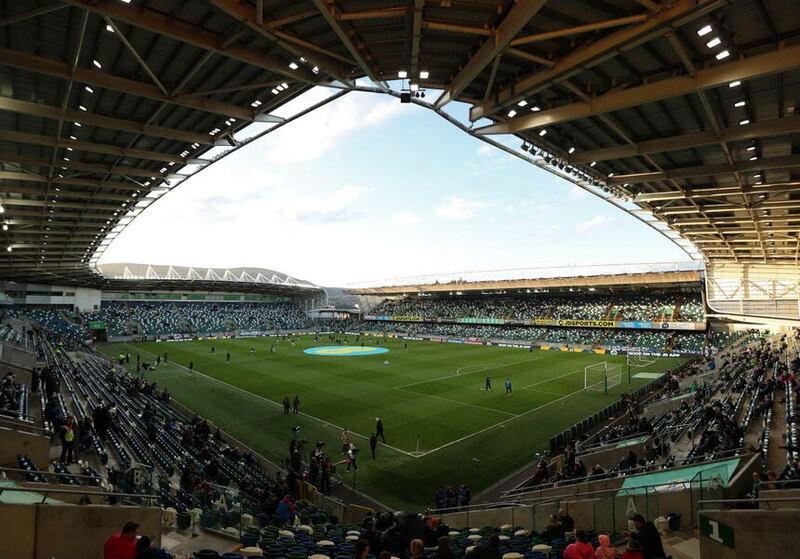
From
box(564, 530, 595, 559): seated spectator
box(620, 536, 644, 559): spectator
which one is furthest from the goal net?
box(620, 536, 644, 559): spectator

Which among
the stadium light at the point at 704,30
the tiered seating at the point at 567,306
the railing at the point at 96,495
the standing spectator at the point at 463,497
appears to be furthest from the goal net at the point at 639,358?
the railing at the point at 96,495

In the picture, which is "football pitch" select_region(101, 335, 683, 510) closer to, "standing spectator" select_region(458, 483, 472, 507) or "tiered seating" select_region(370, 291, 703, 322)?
"standing spectator" select_region(458, 483, 472, 507)

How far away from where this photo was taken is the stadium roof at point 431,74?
8859 millimetres

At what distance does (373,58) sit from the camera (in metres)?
11.3

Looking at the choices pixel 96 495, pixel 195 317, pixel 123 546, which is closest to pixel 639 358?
Answer: pixel 96 495

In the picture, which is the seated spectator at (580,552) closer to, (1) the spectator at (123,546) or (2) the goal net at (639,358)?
(1) the spectator at (123,546)

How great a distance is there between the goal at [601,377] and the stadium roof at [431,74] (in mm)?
18116

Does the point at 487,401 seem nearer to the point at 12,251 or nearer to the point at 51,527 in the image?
the point at 51,527

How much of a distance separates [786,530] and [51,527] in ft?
34.3

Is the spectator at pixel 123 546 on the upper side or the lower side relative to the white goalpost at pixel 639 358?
upper

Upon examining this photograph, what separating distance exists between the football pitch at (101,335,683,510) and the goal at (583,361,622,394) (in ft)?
2.39

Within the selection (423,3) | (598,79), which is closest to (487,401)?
(598,79)

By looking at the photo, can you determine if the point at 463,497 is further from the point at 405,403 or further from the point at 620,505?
the point at 405,403

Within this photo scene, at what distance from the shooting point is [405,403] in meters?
28.6
